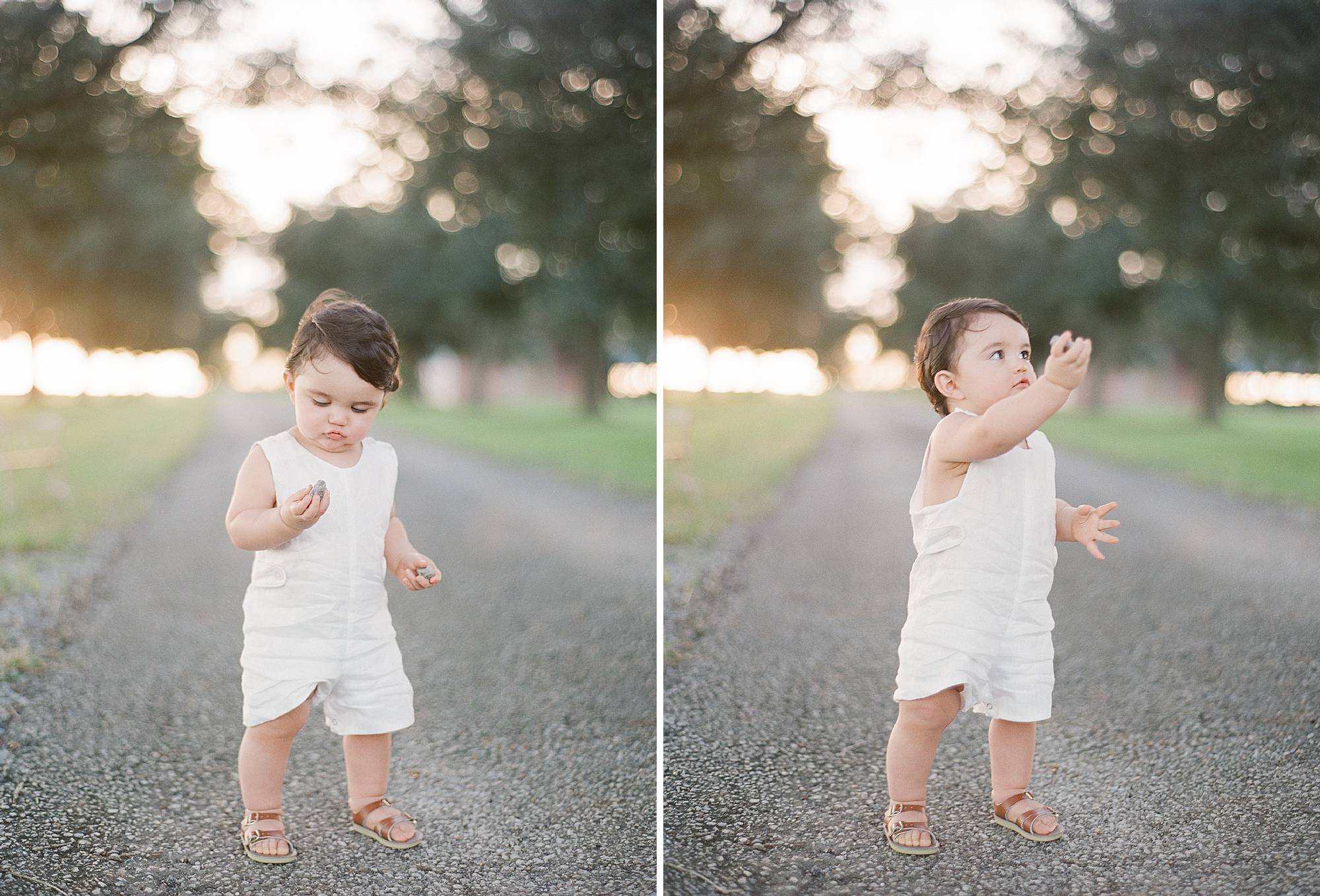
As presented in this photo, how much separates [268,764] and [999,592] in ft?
4.72

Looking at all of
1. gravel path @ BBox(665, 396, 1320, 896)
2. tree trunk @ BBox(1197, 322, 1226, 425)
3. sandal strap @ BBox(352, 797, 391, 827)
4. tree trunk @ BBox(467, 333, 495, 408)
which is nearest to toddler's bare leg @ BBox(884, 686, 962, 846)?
gravel path @ BBox(665, 396, 1320, 896)

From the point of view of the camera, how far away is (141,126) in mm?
3895

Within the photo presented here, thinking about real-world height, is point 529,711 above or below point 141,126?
below

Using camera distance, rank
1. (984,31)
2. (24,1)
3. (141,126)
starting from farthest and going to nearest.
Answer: (141,126), (984,31), (24,1)

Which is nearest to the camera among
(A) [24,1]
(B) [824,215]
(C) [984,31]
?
(A) [24,1]

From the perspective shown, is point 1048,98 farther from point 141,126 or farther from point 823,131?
point 141,126

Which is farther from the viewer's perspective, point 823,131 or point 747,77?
point 823,131

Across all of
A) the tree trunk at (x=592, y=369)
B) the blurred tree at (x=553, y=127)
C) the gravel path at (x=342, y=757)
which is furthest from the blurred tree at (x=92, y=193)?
the tree trunk at (x=592, y=369)

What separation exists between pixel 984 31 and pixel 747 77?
0.98m

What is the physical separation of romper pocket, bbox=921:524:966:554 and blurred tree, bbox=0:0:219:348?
330cm

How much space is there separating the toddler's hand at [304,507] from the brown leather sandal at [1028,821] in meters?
1.44

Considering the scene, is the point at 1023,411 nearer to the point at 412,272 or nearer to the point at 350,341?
the point at 350,341

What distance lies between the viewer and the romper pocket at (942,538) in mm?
1805

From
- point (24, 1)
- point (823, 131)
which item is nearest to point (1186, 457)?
→ point (823, 131)
